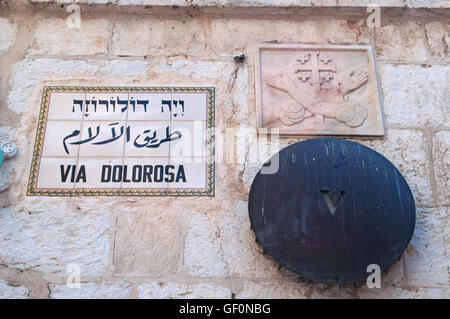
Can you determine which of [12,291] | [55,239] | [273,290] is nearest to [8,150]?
[55,239]

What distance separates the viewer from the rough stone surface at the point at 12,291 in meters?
2.43

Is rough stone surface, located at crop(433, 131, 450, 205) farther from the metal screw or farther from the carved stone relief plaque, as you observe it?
the metal screw

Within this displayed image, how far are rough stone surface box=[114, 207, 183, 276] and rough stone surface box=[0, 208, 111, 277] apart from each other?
74 mm

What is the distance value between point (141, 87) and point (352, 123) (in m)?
1.18

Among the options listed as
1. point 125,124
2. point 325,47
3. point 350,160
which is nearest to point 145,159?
point 125,124

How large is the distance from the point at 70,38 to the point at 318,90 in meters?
1.48

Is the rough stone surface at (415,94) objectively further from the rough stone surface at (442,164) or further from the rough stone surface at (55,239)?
the rough stone surface at (55,239)

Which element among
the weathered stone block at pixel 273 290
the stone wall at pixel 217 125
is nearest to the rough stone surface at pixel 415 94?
the stone wall at pixel 217 125

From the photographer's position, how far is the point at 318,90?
2938mm

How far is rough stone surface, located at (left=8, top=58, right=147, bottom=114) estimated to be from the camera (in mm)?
2955

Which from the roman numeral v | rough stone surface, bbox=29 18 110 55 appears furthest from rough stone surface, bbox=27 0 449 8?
the roman numeral v

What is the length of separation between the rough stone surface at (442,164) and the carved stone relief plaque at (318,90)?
315mm

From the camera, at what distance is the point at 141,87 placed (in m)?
2.93
